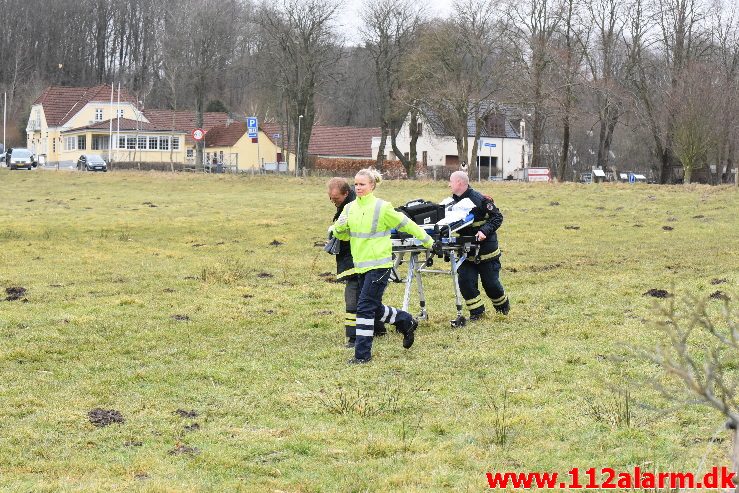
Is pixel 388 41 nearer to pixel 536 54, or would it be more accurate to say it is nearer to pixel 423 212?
pixel 536 54

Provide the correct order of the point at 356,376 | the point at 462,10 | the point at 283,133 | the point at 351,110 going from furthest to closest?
the point at 351,110, the point at 283,133, the point at 462,10, the point at 356,376

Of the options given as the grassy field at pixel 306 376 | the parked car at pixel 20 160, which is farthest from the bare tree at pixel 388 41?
the grassy field at pixel 306 376

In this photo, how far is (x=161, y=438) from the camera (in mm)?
8453

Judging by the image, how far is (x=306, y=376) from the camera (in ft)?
36.0

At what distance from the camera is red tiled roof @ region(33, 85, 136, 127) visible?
339ft

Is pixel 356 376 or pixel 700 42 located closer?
pixel 356 376

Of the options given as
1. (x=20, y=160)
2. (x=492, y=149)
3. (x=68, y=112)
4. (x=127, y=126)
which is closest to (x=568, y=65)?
(x=492, y=149)

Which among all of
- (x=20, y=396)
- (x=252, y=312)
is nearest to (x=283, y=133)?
(x=252, y=312)

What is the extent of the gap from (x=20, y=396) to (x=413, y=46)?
6929cm

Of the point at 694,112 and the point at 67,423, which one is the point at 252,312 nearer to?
the point at 67,423

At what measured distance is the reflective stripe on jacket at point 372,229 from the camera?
11648 mm

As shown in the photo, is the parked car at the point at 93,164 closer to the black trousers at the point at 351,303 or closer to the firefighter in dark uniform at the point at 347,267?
the firefighter in dark uniform at the point at 347,267

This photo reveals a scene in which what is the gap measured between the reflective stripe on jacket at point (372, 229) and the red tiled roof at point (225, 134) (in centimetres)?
8863

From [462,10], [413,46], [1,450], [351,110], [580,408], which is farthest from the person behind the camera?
[351,110]
